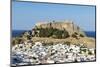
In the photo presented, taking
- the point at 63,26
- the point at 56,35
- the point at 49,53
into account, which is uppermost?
the point at 63,26

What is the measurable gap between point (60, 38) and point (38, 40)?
31 cm

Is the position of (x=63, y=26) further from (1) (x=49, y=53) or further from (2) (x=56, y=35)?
(1) (x=49, y=53)

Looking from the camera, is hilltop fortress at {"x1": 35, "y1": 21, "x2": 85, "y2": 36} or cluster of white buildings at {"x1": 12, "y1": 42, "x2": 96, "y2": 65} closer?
cluster of white buildings at {"x1": 12, "y1": 42, "x2": 96, "y2": 65}

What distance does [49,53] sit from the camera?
324 cm

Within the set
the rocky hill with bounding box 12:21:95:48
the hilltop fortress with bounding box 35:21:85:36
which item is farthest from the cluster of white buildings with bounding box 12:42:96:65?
the hilltop fortress with bounding box 35:21:85:36

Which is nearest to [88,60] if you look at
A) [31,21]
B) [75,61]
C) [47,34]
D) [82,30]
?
[75,61]

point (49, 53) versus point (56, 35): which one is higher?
point (56, 35)

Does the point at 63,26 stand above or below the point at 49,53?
above

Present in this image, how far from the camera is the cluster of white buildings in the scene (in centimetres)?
308

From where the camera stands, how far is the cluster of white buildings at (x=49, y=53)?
3.08 meters

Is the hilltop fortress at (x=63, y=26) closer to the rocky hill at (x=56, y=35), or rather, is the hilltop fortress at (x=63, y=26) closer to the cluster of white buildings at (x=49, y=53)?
the rocky hill at (x=56, y=35)

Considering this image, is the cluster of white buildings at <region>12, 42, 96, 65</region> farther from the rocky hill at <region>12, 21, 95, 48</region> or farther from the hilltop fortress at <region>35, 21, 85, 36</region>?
the hilltop fortress at <region>35, 21, 85, 36</region>

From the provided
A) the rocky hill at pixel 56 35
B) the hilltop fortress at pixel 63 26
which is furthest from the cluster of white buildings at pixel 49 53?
the hilltop fortress at pixel 63 26

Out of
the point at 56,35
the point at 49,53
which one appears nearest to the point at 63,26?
the point at 56,35
